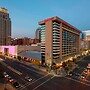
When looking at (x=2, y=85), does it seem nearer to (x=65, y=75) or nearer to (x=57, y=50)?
(x=65, y=75)

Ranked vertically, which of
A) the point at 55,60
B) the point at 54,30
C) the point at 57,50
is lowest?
the point at 55,60

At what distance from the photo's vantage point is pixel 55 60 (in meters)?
98.6

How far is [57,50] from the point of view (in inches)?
4023

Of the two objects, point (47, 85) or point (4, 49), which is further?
point (4, 49)

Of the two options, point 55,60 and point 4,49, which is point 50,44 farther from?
point 4,49

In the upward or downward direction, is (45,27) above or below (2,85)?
above

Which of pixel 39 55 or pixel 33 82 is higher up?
pixel 39 55

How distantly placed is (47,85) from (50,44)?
46306 millimetres

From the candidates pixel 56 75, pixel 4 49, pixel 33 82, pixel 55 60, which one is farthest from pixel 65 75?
pixel 4 49

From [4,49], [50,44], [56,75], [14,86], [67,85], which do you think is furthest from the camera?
[4,49]

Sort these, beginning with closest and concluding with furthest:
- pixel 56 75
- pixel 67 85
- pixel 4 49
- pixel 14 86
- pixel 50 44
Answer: pixel 14 86, pixel 67 85, pixel 56 75, pixel 50 44, pixel 4 49

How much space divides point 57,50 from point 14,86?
5535 cm

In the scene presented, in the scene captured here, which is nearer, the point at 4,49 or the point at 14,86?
the point at 14,86

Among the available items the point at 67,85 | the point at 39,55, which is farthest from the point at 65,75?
the point at 39,55
